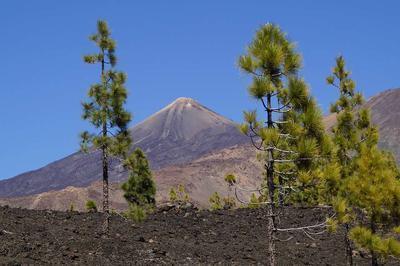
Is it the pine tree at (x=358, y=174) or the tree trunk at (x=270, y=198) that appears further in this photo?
the pine tree at (x=358, y=174)

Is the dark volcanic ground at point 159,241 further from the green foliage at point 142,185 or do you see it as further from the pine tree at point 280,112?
the green foliage at point 142,185

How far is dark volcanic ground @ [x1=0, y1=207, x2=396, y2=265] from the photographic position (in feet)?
84.9

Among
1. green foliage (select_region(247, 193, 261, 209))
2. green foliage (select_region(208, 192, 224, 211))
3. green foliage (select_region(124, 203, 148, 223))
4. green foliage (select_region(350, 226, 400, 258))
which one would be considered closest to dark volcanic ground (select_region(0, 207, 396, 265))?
green foliage (select_region(124, 203, 148, 223))

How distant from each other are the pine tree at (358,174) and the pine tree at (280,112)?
93 cm

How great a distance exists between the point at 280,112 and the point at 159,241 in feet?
49.2

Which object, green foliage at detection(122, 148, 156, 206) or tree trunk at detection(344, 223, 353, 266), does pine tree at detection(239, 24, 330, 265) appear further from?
green foliage at detection(122, 148, 156, 206)

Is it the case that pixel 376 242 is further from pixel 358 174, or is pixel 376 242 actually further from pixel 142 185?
pixel 142 185

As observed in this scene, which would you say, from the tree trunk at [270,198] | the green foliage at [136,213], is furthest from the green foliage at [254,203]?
the green foliage at [136,213]

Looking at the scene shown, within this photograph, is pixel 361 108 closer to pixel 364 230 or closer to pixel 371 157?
pixel 371 157

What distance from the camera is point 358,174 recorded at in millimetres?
23891

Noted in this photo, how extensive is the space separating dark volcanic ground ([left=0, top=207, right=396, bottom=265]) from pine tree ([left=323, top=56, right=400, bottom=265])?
17.2 feet

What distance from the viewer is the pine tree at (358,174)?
22.5 m

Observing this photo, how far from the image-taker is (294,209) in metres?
44.7

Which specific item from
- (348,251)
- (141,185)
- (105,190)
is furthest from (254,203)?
(141,185)
